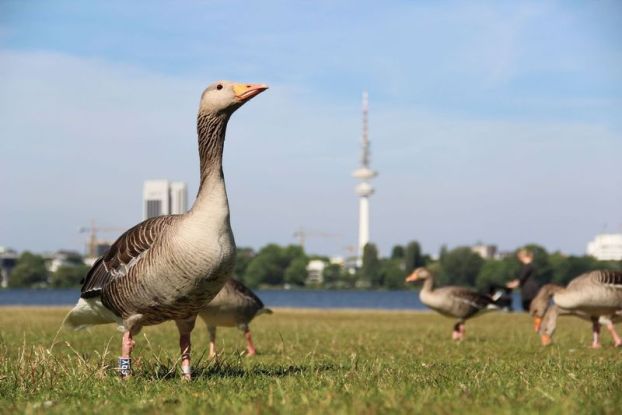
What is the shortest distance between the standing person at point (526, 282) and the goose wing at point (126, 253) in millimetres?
16489

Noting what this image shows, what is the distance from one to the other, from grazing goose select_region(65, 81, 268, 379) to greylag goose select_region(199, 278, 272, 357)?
4.92 metres

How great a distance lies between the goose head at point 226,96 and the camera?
849 centimetres

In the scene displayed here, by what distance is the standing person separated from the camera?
23969 millimetres

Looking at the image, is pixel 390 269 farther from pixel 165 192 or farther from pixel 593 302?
pixel 593 302

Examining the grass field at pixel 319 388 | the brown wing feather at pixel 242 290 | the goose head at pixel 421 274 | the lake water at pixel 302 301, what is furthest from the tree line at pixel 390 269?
the grass field at pixel 319 388

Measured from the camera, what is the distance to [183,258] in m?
8.12

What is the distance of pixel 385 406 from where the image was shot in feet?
20.1

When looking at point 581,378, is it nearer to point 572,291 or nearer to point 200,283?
point 200,283

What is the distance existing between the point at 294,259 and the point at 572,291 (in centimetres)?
18302

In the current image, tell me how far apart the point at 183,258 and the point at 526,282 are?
18.0 meters

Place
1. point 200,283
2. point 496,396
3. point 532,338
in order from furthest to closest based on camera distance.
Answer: point 532,338, point 200,283, point 496,396

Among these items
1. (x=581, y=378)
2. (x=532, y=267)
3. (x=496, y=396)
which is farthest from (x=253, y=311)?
(x=532, y=267)

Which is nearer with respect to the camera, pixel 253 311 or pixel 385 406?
pixel 385 406

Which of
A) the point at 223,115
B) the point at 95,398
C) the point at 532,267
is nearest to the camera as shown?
the point at 95,398
